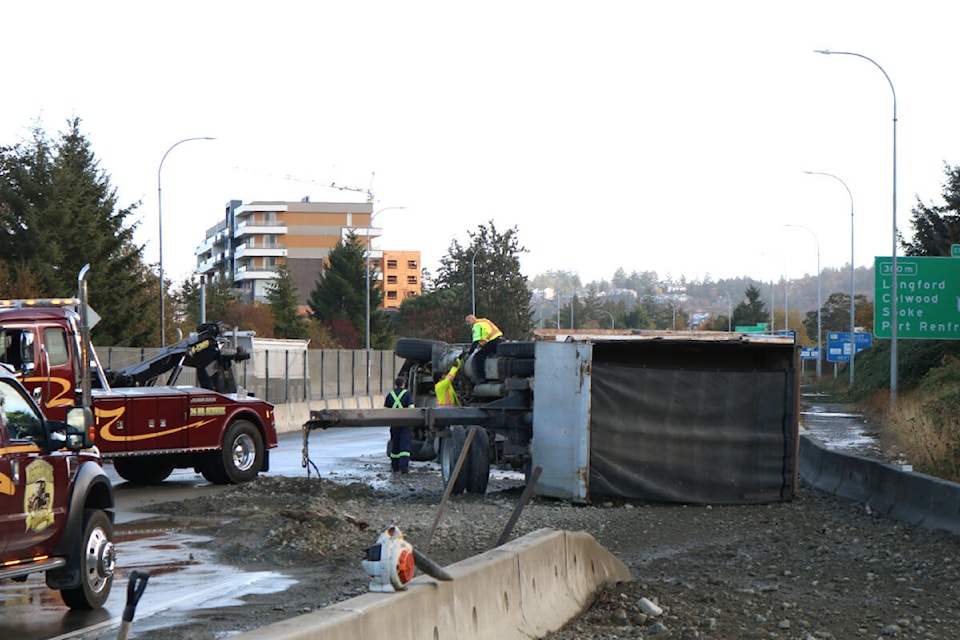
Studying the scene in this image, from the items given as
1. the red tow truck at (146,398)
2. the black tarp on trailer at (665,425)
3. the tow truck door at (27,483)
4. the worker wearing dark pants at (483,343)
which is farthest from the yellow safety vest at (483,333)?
the tow truck door at (27,483)

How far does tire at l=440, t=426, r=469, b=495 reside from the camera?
18773 mm

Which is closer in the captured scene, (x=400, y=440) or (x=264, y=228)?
(x=400, y=440)

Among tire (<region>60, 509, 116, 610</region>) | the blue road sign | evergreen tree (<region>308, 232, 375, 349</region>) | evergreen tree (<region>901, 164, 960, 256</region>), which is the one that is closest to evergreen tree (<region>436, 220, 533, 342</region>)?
evergreen tree (<region>308, 232, 375, 349</region>)

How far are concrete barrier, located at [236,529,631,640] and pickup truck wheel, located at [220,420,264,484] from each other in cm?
1179

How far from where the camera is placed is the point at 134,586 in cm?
502

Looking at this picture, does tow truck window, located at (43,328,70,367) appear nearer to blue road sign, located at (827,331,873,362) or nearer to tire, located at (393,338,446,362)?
tire, located at (393,338,446,362)

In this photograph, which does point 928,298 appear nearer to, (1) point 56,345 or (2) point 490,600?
(1) point 56,345

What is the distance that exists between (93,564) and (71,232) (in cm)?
4583

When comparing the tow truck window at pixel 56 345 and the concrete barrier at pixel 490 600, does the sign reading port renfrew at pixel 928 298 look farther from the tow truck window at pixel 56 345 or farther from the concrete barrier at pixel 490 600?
the concrete barrier at pixel 490 600

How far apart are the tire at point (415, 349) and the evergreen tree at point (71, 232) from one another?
29.4 m

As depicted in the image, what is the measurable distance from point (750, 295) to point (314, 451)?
4633 inches

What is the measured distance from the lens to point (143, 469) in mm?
22172

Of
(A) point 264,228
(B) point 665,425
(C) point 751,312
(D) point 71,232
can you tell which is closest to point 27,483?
(B) point 665,425

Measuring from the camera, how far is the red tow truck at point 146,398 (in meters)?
18.3
